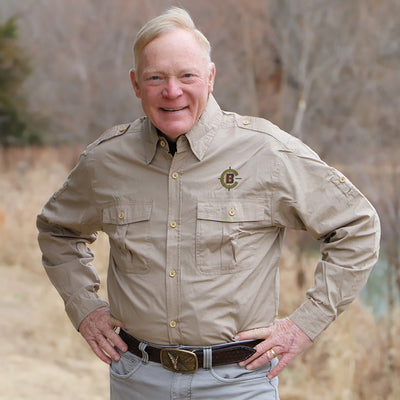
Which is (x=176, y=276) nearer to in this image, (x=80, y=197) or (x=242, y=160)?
(x=242, y=160)

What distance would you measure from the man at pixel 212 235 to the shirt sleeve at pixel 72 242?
0.26 m

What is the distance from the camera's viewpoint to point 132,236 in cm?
202

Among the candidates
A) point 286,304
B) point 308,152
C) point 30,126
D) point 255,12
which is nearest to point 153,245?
point 308,152

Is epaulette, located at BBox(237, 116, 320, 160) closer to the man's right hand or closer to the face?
the face

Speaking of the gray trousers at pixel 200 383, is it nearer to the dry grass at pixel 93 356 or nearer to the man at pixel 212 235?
the man at pixel 212 235

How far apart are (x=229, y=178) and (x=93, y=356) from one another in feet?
11.9

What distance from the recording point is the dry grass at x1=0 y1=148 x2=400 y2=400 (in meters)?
4.26

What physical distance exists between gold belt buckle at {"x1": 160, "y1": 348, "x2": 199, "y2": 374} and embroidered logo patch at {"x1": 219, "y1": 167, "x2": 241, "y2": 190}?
0.51 m

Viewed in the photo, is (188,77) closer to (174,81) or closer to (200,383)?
(174,81)

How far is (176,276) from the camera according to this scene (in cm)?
193

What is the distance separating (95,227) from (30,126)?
47.2 feet

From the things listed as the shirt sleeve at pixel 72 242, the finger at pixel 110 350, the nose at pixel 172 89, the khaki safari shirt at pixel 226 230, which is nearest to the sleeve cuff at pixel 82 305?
the shirt sleeve at pixel 72 242

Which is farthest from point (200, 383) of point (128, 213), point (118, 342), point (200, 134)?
point (200, 134)

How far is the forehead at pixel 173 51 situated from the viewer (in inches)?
76.2
